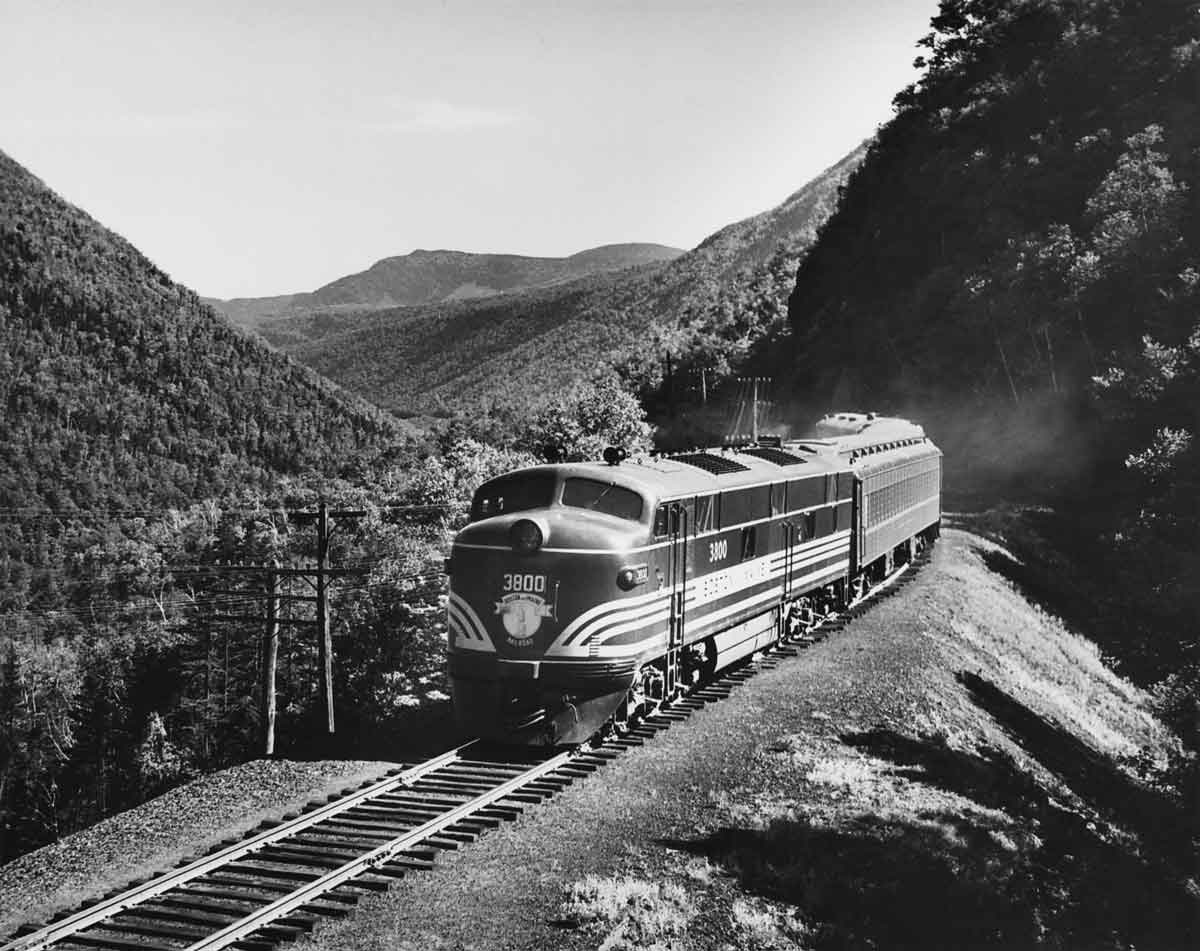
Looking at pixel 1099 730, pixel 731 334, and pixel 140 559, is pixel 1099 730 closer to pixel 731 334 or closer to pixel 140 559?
pixel 140 559

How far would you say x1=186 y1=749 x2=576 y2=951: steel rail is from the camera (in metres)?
10.2

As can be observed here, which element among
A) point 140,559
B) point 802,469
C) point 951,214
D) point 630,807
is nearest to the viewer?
point 630,807

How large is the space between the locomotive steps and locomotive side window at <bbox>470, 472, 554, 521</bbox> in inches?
154

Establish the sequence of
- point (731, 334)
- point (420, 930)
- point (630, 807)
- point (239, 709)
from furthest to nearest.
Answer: point (731, 334)
point (239, 709)
point (630, 807)
point (420, 930)

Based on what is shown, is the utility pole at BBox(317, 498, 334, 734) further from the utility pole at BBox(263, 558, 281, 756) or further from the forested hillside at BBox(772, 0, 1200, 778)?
the forested hillside at BBox(772, 0, 1200, 778)

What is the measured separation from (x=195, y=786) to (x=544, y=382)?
16907 cm

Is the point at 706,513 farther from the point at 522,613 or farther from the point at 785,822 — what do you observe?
the point at 785,822

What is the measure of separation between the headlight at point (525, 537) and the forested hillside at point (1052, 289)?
65.6ft

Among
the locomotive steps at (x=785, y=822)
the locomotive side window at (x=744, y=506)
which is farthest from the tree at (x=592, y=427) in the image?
the locomotive side window at (x=744, y=506)

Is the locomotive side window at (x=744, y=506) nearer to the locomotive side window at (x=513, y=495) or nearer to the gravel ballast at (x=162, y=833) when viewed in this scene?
the locomotive side window at (x=513, y=495)

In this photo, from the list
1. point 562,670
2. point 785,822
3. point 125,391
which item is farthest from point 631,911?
point 125,391

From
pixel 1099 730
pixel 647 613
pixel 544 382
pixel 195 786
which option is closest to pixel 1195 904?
pixel 1099 730

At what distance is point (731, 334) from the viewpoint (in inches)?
5192

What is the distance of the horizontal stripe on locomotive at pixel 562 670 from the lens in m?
15.6
